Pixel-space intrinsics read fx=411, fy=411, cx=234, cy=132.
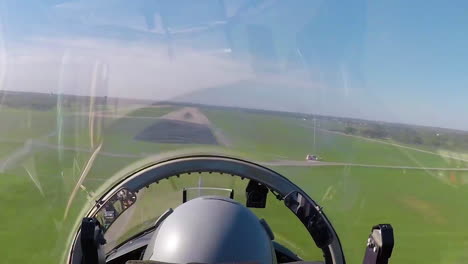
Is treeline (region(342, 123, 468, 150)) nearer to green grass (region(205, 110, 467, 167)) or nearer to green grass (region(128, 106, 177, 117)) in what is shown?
green grass (region(205, 110, 467, 167))

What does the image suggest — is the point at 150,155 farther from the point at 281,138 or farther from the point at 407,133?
the point at 407,133

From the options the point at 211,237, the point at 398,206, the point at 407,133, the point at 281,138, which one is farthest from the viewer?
the point at 398,206

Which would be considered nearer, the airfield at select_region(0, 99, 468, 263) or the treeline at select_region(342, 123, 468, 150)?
the airfield at select_region(0, 99, 468, 263)

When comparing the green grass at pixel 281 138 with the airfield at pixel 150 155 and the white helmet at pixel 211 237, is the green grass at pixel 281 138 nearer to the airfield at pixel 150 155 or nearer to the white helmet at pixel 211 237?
the airfield at pixel 150 155

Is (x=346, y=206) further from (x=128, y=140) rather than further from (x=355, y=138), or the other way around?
(x=128, y=140)

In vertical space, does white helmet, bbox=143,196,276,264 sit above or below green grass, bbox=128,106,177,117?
below

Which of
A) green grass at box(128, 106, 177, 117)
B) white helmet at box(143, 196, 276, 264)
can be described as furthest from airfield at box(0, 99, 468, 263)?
white helmet at box(143, 196, 276, 264)

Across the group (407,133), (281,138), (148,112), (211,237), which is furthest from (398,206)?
(211,237)

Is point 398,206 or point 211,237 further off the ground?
point 211,237

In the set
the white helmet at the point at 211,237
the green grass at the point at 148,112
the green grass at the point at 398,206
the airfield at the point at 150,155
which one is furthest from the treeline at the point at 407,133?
the white helmet at the point at 211,237
